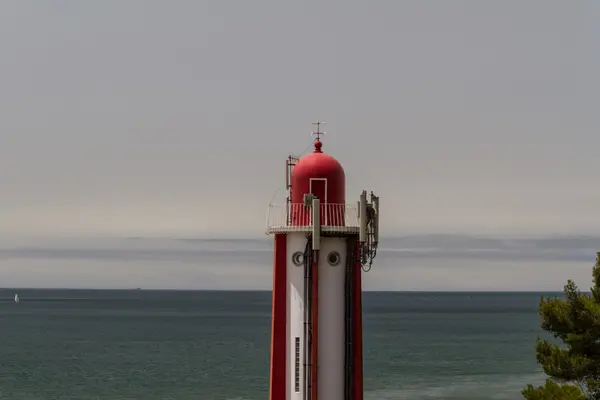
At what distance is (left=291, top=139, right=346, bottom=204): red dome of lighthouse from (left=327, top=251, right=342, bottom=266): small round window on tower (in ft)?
4.44

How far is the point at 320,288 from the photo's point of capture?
23.8 m

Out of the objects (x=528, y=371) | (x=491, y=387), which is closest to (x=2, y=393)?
(x=491, y=387)

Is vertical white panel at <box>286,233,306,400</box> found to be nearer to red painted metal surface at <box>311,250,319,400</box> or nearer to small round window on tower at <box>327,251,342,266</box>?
red painted metal surface at <box>311,250,319,400</box>

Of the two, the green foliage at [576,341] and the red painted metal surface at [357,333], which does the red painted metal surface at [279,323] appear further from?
the green foliage at [576,341]

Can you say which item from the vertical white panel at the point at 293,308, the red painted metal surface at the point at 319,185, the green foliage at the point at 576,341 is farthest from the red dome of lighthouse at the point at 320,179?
the green foliage at the point at 576,341

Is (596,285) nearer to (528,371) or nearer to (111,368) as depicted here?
(528,371)

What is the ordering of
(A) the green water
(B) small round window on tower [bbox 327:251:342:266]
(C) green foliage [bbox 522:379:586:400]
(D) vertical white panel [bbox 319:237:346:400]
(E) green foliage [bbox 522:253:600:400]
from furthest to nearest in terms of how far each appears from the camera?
(A) the green water
(E) green foliage [bbox 522:253:600:400]
(B) small round window on tower [bbox 327:251:342:266]
(D) vertical white panel [bbox 319:237:346:400]
(C) green foliage [bbox 522:379:586:400]

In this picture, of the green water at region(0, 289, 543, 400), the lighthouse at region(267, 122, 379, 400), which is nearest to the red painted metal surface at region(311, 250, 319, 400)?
the lighthouse at region(267, 122, 379, 400)

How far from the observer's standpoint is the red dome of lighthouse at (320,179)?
78.5 ft

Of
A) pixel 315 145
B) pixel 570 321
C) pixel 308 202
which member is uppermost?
pixel 315 145

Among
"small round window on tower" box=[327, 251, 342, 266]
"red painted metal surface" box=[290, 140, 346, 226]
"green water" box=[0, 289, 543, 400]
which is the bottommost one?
"green water" box=[0, 289, 543, 400]

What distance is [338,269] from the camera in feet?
78.3

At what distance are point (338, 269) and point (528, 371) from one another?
61.2 meters

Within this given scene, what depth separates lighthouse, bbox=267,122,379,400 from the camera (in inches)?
928
